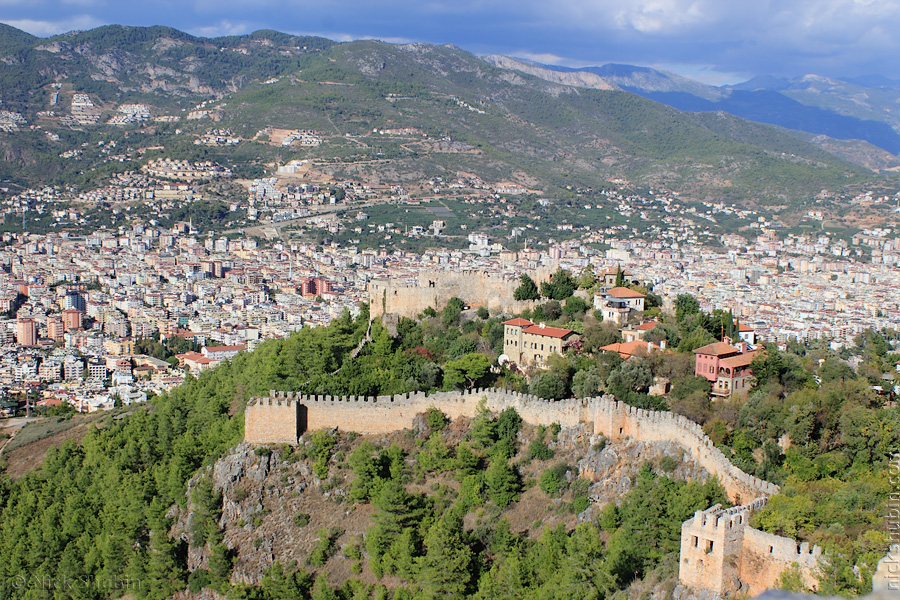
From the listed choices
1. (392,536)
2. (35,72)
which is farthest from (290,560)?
(35,72)

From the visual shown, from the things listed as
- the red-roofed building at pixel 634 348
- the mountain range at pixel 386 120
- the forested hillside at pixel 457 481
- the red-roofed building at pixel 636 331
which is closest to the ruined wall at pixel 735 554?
the forested hillside at pixel 457 481

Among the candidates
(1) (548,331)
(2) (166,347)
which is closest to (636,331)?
(1) (548,331)

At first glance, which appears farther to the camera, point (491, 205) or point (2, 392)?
point (491, 205)

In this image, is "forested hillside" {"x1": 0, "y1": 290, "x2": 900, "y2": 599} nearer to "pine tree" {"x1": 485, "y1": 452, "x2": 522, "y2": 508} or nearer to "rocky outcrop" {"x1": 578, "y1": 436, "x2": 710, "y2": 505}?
"pine tree" {"x1": 485, "y1": 452, "x2": 522, "y2": 508}

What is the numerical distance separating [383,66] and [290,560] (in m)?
125

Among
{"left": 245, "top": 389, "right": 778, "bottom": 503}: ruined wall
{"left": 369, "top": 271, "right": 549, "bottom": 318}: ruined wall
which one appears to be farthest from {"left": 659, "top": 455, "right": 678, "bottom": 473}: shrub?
{"left": 369, "top": 271, "right": 549, "bottom": 318}: ruined wall

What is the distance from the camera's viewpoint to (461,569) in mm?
19609

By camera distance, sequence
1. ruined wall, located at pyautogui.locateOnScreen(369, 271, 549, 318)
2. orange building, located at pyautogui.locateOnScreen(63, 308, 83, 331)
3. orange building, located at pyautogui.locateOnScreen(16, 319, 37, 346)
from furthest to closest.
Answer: orange building, located at pyautogui.locateOnScreen(63, 308, 83, 331) → orange building, located at pyautogui.locateOnScreen(16, 319, 37, 346) → ruined wall, located at pyautogui.locateOnScreen(369, 271, 549, 318)

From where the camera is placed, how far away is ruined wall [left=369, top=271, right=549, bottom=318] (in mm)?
28969

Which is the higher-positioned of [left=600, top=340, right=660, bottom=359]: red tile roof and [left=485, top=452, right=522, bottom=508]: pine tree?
[left=600, top=340, right=660, bottom=359]: red tile roof

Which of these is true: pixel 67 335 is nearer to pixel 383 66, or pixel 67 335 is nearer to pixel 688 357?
pixel 688 357

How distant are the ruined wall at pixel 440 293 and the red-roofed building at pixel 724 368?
7.31 meters

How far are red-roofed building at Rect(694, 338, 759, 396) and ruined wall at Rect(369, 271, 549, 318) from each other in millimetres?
7311

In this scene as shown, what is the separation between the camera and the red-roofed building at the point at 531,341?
24.8m
